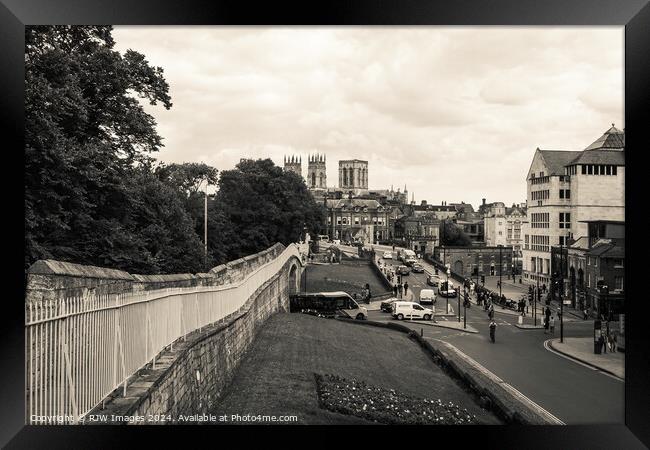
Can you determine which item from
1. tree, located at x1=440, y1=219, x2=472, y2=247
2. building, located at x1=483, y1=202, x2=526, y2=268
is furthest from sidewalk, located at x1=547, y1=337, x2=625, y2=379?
tree, located at x1=440, y1=219, x2=472, y2=247

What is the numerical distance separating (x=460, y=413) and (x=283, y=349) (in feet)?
16.2

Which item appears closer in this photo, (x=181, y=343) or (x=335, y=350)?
(x=181, y=343)

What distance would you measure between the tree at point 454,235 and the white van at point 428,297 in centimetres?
336

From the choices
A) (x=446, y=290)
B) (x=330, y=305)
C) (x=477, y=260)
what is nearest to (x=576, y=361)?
(x=477, y=260)

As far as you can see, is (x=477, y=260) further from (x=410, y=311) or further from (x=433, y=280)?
(x=410, y=311)

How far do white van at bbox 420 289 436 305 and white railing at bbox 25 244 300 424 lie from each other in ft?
48.6

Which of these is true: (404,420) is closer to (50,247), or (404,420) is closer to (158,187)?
(50,247)

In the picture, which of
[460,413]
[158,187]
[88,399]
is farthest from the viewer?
[158,187]

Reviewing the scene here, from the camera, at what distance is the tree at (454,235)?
26.5m

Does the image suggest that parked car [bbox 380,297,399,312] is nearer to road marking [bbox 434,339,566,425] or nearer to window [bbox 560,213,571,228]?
road marking [bbox 434,339,566,425]
